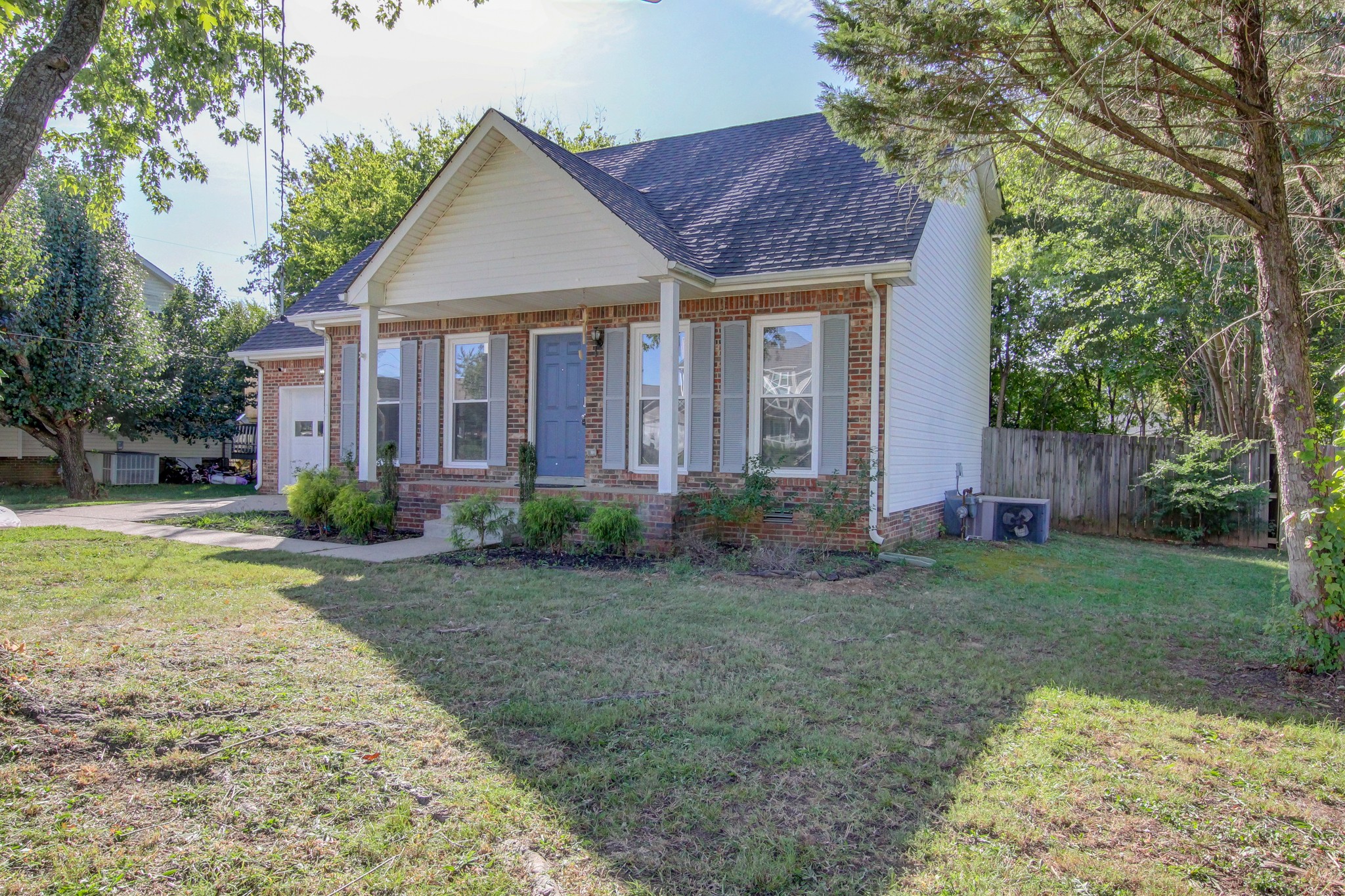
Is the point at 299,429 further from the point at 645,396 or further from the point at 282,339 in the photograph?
the point at 645,396

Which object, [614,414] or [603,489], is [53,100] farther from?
[614,414]

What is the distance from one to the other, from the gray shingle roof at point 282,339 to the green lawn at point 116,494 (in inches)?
130

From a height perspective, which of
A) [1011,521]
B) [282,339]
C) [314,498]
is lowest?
[1011,521]

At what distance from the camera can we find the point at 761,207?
10531mm

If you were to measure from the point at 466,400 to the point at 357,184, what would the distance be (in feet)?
49.4

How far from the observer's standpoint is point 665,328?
8.55m

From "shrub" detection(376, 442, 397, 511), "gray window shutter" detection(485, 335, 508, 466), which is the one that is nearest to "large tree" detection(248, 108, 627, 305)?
"gray window shutter" detection(485, 335, 508, 466)

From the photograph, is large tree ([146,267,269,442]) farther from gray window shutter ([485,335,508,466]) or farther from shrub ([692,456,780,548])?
shrub ([692,456,780,548])

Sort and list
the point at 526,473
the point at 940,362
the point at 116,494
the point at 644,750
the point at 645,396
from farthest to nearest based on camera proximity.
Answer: the point at 116,494 → the point at 940,362 → the point at 645,396 → the point at 526,473 → the point at 644,750

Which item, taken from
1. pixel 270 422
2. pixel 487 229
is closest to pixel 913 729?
pixel 487 229

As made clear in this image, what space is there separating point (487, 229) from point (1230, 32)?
25.0ft

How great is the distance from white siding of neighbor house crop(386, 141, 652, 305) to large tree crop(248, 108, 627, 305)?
42.3 ft

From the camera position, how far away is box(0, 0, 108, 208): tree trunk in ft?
12.0

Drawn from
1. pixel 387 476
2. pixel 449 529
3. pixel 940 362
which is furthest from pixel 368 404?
pixel 940 362
